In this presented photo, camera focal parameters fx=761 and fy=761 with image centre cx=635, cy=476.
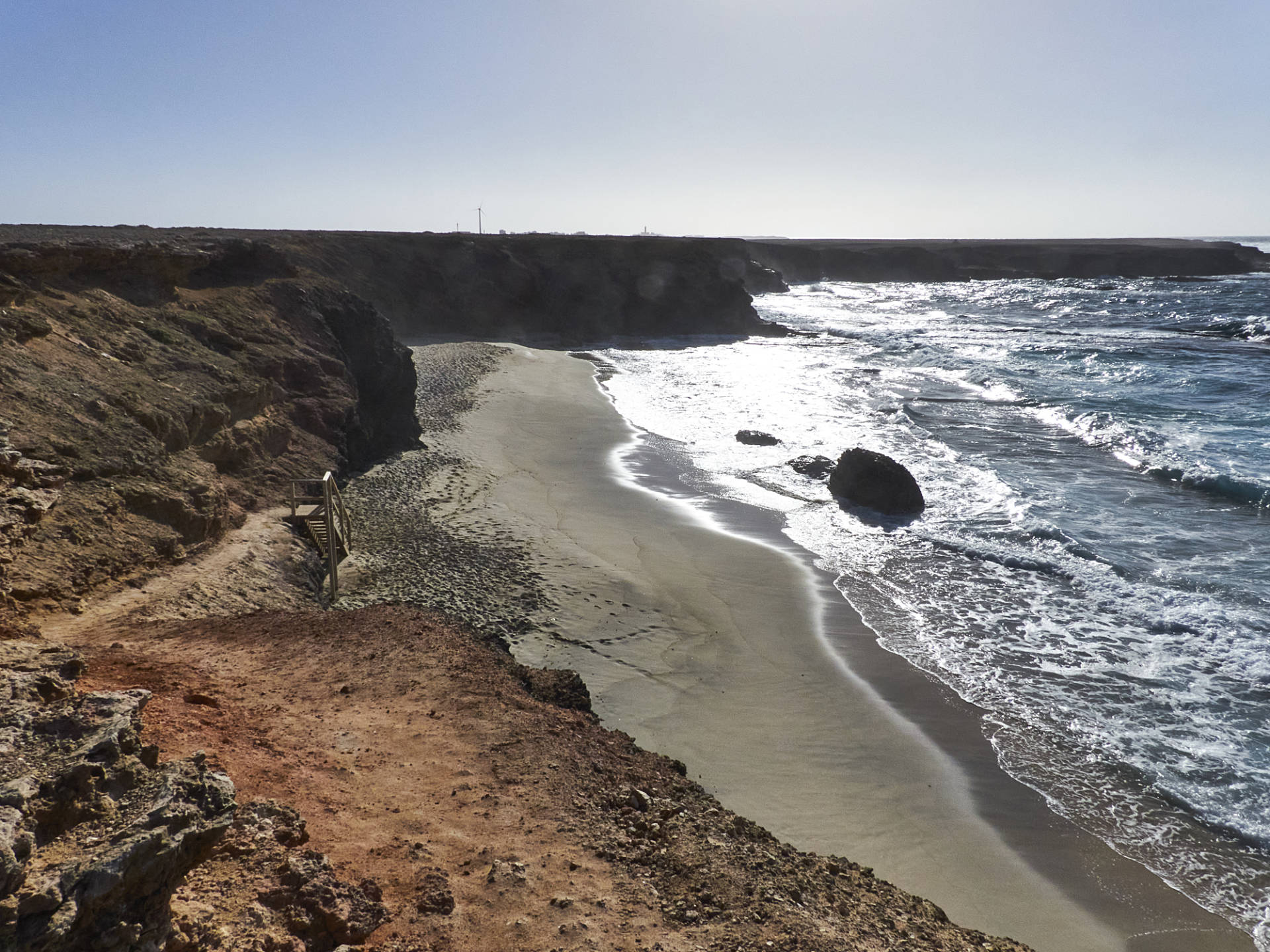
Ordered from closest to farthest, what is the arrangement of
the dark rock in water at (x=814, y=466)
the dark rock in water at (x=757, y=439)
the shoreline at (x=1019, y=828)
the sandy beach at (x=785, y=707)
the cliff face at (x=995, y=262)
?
the shoreline at (x=1019, y=828) < the sandy beach at (x=785, y=707) < the dark rock in water at (x=814, y=466) < the dark rock in water at (x=757, y=439) < the cliff face at (x=995, y=262)

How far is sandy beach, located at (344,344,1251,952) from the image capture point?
6238 mm

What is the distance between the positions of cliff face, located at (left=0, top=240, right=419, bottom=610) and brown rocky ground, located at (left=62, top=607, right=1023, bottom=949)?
1.80m

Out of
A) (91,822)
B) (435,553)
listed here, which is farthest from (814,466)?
(91,822)

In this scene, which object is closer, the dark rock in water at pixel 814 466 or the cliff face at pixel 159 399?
the cliff face at pixel 159 399

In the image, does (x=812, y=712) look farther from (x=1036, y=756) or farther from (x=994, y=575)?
(x=994, y=575)

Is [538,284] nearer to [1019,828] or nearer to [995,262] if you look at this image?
[1019,828]

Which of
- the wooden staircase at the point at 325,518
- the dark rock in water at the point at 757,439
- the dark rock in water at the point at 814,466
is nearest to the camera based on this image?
the wooden staircase at the point at 325,518

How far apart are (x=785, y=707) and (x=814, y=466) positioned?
35.1 ft

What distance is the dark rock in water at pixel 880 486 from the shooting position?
15711 mm

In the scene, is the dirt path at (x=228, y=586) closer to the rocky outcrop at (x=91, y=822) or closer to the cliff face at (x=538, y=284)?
the rocky outcrop at (x=91, y=822)

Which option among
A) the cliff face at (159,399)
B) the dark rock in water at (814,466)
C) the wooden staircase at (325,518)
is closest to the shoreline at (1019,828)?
the wooden staircase at (325,518)

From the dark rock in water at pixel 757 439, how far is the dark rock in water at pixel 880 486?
502 centimetres

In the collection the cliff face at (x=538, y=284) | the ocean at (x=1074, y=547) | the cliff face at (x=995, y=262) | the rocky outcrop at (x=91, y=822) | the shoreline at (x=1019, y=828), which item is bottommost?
the shoreline at (x=1019, y=828)

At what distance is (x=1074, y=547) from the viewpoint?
1343 centimetres
